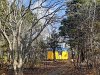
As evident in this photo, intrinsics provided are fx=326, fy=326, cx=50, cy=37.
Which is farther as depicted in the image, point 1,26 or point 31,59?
point 31,59

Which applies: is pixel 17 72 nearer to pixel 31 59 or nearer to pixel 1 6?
pixel 1 6

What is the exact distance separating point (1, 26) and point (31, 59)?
21.6 meters

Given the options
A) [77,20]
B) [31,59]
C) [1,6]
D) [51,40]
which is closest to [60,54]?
[51,40]

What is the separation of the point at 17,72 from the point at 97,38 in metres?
11.0

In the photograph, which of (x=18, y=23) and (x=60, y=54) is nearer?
(x=18, y=23)

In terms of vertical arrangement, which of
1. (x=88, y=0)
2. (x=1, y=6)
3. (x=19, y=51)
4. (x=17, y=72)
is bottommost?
(x=17, y=72)

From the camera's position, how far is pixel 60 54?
75062mm

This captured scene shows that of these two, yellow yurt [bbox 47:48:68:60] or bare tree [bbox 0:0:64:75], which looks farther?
yellow yurt [bbox 47:48:68:60]

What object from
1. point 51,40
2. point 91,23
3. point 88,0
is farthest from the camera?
point 51,40

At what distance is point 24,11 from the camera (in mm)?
18844

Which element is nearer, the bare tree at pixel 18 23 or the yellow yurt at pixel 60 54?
the bare tree at pixel 18 23

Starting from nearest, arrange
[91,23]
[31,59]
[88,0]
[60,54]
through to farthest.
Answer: [91,23], [88,0], [31,59], [60,54]

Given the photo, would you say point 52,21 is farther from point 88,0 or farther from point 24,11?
point 88,0

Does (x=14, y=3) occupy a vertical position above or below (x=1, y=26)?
above
